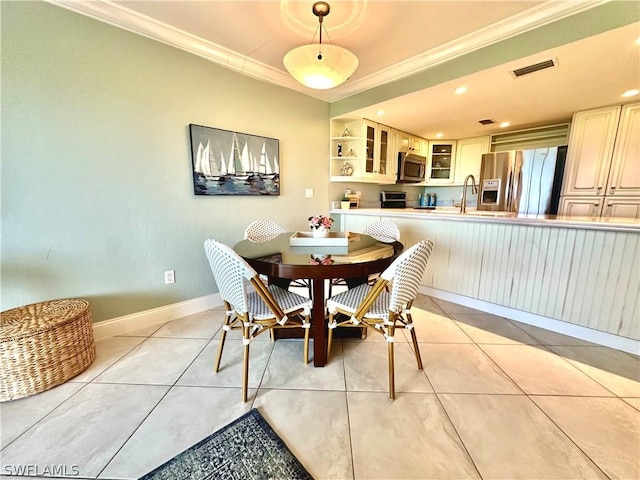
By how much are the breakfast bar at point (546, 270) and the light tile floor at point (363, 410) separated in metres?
0.27

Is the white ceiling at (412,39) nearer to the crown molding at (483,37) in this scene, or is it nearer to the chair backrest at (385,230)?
the crown molding at (483,37)

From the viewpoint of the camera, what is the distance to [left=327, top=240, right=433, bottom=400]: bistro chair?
130 cm

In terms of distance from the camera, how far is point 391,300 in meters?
1.38

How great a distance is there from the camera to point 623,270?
1801mm

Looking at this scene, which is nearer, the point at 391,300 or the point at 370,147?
the point at 391,300

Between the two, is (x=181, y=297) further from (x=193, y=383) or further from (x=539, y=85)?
(x=539, y=85)

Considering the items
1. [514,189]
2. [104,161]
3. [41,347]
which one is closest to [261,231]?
[104,161]

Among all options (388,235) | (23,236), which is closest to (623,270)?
(388,235)

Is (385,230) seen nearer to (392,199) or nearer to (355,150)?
(355,150)

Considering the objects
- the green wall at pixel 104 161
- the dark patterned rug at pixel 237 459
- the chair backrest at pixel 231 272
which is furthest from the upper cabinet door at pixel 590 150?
the dark patterned rug at pixel 237 459

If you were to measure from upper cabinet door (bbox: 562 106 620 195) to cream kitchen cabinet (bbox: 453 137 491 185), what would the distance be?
1181 millimetres

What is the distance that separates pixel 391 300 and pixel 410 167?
334 centimetres

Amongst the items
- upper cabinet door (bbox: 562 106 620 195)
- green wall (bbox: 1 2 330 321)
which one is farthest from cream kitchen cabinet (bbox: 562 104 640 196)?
green wall (bbox: 1 2 330 321)

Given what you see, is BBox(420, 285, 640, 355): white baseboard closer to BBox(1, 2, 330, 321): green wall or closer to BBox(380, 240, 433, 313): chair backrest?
BBox(380, 240, 433, 313): chair backrest
